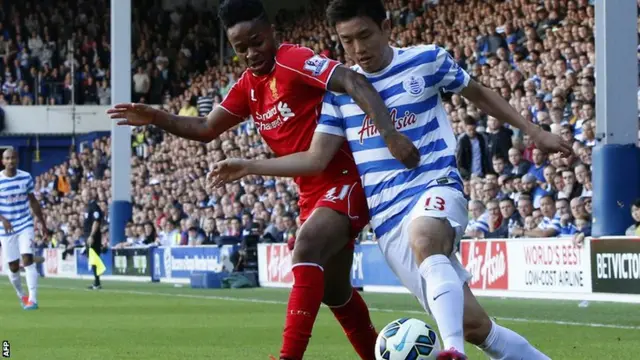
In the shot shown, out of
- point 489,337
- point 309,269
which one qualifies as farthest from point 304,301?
point 489,337

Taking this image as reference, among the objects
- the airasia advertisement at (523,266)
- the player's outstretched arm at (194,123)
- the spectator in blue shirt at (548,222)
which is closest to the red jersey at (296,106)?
the player's outstretched arm at (194,123)

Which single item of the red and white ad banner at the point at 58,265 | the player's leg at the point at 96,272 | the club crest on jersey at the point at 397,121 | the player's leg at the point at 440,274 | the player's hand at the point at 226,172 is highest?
the club crest on jersey at the point at 397,121

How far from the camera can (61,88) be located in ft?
144

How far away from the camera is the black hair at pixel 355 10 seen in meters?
6.62

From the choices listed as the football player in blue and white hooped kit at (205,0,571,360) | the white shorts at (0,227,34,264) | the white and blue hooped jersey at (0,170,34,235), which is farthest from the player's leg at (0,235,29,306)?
the football player in blue and white hooped kit at (205,0,571,360)

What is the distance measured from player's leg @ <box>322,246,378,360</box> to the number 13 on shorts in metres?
0.92

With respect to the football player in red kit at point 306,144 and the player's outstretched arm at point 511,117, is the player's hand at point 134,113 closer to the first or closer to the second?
the football player in red kit at point 306,144

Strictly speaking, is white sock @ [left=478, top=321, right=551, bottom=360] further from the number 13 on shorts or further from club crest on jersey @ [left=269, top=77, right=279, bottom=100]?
club crest on jersey @ [left=269, top=77, right=279, bottom=100]

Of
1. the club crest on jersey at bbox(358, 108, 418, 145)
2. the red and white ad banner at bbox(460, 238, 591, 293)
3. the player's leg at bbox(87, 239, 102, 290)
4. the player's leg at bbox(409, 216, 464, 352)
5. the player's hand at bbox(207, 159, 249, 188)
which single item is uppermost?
the club crest on jersey at bbox(358, 108, 418, 145)

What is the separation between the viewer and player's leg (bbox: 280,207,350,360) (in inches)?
270

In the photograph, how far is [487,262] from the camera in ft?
59.2

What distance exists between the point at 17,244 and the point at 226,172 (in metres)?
12.5

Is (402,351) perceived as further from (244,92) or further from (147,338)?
(147,338)

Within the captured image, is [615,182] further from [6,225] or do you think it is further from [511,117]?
[511,117]
